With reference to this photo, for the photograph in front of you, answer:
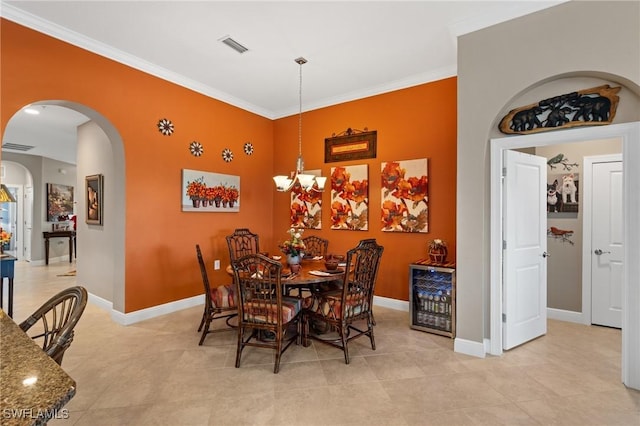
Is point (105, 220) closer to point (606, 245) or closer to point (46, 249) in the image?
point (46, 249)

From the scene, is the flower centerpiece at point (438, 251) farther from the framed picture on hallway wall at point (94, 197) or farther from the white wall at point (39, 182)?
the white wall at point (39, 182)

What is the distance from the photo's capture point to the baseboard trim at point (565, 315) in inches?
152

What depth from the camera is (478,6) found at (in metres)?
2.79

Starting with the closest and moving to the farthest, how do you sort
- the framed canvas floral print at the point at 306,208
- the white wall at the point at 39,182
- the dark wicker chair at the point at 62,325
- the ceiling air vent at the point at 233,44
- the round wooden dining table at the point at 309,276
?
the dark wicker chair at the point at 62,325 < the round wooden dining table at the point at 309,276 < the ceiling air vent at the point at 233,44 < the framed canvas floral print at the point at 306,208 < the white wall at the point at 39,182

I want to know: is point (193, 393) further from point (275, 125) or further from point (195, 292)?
point (275, 125)

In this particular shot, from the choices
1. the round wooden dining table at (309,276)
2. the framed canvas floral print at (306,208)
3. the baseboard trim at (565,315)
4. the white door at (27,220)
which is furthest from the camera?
the white door at (27,220)

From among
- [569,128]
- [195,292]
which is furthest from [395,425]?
[195,292]

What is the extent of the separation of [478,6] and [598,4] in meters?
0.87

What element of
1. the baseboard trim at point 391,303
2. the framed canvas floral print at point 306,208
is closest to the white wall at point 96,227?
the framed canvas floral print at point 306,208

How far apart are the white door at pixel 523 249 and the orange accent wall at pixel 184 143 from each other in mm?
842

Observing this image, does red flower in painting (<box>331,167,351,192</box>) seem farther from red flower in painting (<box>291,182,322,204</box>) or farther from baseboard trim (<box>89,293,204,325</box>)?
baseboard trim (<box>89,293,204,325</box>)

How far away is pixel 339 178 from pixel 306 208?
81cm

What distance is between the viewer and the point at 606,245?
376 centimetres

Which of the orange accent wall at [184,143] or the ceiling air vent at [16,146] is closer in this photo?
the orange accent wall at [184,143]
